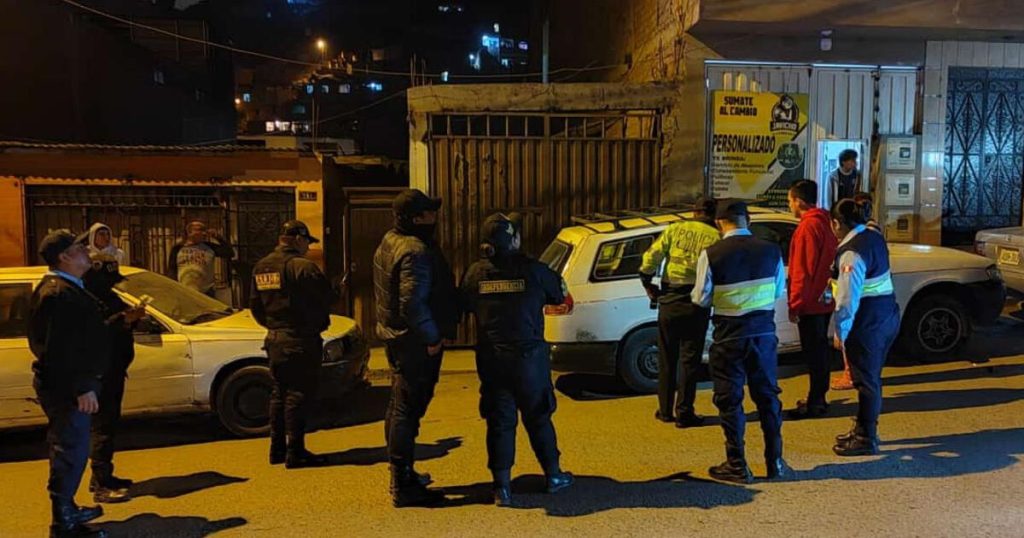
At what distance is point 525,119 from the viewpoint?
10039 mm

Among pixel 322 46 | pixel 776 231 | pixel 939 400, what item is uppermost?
pixel 322 46

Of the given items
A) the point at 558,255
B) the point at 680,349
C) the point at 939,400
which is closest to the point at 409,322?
the point at 680,349

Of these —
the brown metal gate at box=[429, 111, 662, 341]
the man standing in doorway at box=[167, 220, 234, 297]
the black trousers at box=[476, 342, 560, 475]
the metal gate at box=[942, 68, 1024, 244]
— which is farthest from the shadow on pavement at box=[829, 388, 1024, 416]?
the man standing in doorway at box=[167, 220, 234, 297]

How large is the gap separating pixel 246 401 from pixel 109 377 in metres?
1.45

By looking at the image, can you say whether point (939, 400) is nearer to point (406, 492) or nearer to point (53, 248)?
point (406, 492)

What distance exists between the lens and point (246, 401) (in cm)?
636

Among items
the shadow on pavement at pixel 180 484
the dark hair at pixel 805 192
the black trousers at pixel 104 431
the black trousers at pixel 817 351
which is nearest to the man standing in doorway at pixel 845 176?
the black trousers at pixel 817 351

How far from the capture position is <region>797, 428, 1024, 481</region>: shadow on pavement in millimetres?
4918

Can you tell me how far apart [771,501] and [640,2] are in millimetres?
9435

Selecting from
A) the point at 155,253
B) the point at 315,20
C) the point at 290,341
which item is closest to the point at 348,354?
the point at 290,341

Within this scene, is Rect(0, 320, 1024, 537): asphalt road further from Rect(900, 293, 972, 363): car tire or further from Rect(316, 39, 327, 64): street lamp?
Rect(316, 39, 327, 64): street lamp

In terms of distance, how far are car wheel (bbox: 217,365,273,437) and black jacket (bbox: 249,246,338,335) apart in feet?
3.73

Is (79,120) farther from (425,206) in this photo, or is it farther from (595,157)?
(425,206)

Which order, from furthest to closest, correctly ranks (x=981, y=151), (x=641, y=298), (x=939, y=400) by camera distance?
(x=981, y=151) → (x=641, y=298) → (x=939, y=400)
